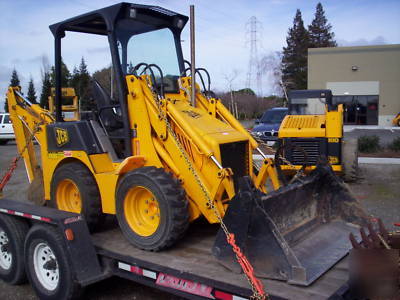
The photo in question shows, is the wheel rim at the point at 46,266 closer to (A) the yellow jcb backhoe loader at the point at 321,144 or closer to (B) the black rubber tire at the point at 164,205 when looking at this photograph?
(B) the black rubber tire at the point at 164,205

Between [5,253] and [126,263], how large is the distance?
7.12 ft

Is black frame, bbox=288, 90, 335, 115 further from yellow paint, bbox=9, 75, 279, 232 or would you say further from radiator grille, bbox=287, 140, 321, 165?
yellow paint, bbox=9, 75, 279, 232

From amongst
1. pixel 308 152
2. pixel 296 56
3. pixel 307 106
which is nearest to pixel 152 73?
pixel 308 152

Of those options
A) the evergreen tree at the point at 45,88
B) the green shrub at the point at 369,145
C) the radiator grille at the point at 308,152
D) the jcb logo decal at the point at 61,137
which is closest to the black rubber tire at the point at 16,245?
the jcb logo decal at the point at 61,137

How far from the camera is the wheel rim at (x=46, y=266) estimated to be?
15.0 feet

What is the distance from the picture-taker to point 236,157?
4785 millimetres

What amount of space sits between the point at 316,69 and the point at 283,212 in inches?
1342

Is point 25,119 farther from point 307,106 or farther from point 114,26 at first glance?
point 307,106

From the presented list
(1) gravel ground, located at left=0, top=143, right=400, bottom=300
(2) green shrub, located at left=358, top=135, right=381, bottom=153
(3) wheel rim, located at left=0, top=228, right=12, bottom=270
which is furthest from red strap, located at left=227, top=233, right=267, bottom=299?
(2) green shrub, located at left=358, top=135, right=381, bottom=153

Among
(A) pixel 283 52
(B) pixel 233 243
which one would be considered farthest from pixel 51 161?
(A) pixel 283 52

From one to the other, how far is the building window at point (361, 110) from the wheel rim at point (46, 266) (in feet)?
108

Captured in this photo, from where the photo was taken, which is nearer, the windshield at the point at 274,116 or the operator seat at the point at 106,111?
the operator seat at the point at 106,111

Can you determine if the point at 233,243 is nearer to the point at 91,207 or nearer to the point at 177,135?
the point at 177,135

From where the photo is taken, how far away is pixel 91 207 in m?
4.95
